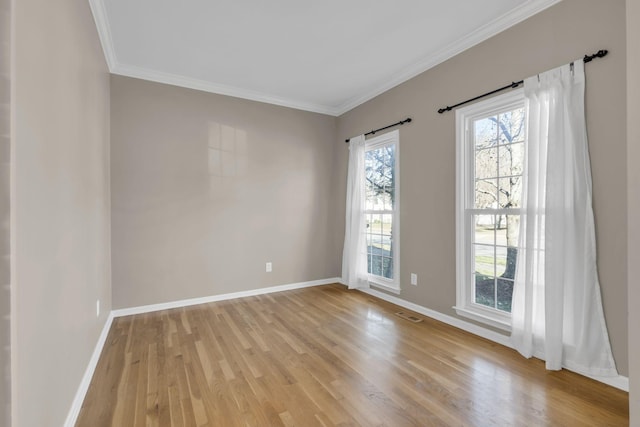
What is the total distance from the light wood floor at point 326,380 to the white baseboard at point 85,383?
41 millimetres

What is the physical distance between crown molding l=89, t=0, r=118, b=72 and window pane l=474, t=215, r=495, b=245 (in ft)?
11.9

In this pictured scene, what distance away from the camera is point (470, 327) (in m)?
2.77

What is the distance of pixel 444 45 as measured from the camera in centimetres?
285

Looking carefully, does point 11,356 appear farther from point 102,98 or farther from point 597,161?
point 597,161

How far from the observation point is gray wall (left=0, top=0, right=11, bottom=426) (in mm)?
943

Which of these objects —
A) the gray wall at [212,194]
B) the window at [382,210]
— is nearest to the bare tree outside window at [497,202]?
the window at [382,210]

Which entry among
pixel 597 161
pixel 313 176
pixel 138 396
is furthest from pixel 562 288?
pixel 313 176

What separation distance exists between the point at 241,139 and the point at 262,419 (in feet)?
10.7

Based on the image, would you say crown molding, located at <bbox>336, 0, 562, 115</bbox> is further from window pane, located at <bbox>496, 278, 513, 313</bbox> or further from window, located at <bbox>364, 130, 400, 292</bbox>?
window pane, located at <bbox>496, 278, 513, 313</bbox>

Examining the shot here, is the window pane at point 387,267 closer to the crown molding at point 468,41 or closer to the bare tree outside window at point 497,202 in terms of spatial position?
the bare tree outside window at point 497,202

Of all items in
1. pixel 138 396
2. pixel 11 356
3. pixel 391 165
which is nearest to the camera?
pixel 11 356

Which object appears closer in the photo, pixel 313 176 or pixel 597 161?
pixel 597 161

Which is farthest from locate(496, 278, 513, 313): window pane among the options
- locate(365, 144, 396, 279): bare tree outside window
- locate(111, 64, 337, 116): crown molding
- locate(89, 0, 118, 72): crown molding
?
locate(89, 0, 118, 72): crown molding

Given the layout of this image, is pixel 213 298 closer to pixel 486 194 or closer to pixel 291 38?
pixel 291 38
